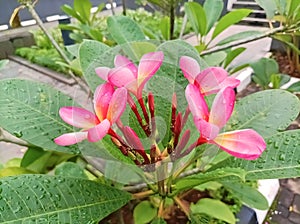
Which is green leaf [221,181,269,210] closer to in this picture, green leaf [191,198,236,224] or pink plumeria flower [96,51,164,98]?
green leaf [191,198,236,224]

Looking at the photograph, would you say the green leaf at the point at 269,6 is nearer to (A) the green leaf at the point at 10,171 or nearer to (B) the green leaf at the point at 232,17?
(B) the green leaf at the point at 232,17

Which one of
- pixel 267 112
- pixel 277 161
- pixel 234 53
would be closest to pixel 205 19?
pixel 234 53

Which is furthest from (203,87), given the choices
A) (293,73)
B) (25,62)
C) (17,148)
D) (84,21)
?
(25,62)

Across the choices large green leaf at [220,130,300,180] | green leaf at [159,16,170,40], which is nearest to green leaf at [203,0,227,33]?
green leaf at [159,16,170,40]

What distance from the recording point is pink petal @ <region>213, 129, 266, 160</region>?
1.18 feet

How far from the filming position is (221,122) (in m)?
0.37

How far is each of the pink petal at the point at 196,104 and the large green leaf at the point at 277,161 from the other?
0.57 ft

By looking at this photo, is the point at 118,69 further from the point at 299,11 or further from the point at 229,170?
the point at 299,11

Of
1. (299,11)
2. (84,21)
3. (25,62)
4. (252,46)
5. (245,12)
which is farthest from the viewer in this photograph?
(25,62)

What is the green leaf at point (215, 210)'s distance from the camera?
902 mm

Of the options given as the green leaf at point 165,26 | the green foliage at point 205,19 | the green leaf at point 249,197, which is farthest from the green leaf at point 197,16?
the green leaf at point 249,197

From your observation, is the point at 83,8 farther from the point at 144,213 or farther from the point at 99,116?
the point at 99,116

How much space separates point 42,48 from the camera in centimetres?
400

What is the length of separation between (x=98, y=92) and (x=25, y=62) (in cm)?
371
